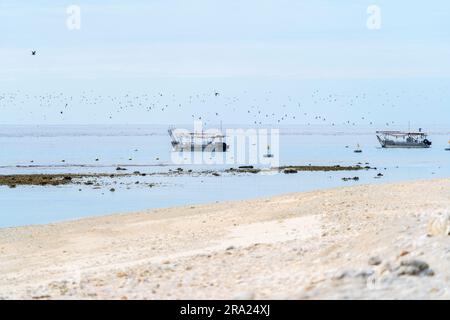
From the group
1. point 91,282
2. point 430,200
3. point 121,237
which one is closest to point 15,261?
point 121,237

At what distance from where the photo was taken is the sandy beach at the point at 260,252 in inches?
408

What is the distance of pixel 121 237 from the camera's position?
74.3ft

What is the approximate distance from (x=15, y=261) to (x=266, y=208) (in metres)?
8.05

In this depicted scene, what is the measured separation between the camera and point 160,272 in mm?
13305

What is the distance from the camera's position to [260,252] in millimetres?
14523

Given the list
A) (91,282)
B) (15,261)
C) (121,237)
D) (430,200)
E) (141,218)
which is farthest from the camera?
(141,218)

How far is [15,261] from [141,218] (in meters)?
8.47

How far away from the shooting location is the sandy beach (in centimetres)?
1038

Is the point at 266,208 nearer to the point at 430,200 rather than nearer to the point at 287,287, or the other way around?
the point at 430,200

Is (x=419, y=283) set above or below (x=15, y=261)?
above
